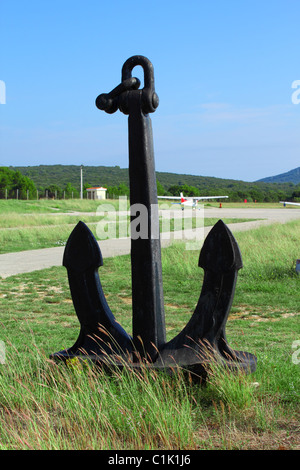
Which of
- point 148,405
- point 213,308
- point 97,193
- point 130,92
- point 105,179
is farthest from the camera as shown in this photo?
point 105,179

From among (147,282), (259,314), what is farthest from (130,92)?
(259,314)

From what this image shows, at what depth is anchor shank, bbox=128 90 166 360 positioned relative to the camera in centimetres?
339

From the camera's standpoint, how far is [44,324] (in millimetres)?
5961

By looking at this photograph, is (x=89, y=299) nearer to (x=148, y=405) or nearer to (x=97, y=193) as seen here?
(x=148, y=405)

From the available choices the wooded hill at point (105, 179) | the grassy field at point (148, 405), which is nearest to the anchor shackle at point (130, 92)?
the grassy field at point (148, 405)

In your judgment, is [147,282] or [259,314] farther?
[259,314]

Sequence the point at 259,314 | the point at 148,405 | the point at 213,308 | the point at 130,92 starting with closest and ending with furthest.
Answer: the point at 148,405 → the point at 213,308 → the point at 130,92 → the point at 259,314

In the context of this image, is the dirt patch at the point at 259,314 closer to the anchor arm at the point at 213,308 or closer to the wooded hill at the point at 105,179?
the anchor arm at the point at 213,308

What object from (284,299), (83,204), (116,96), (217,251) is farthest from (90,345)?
(83,204)

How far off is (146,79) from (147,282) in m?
1.31

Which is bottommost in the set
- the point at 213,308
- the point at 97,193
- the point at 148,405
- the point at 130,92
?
the point at 148,405

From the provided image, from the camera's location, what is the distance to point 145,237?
3391 mm

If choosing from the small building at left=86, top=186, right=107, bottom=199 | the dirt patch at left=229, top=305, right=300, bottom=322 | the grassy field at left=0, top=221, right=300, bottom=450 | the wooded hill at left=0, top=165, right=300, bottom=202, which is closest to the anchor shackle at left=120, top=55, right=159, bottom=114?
the grassy field at left=0, top=221, right=300, bottom=450
